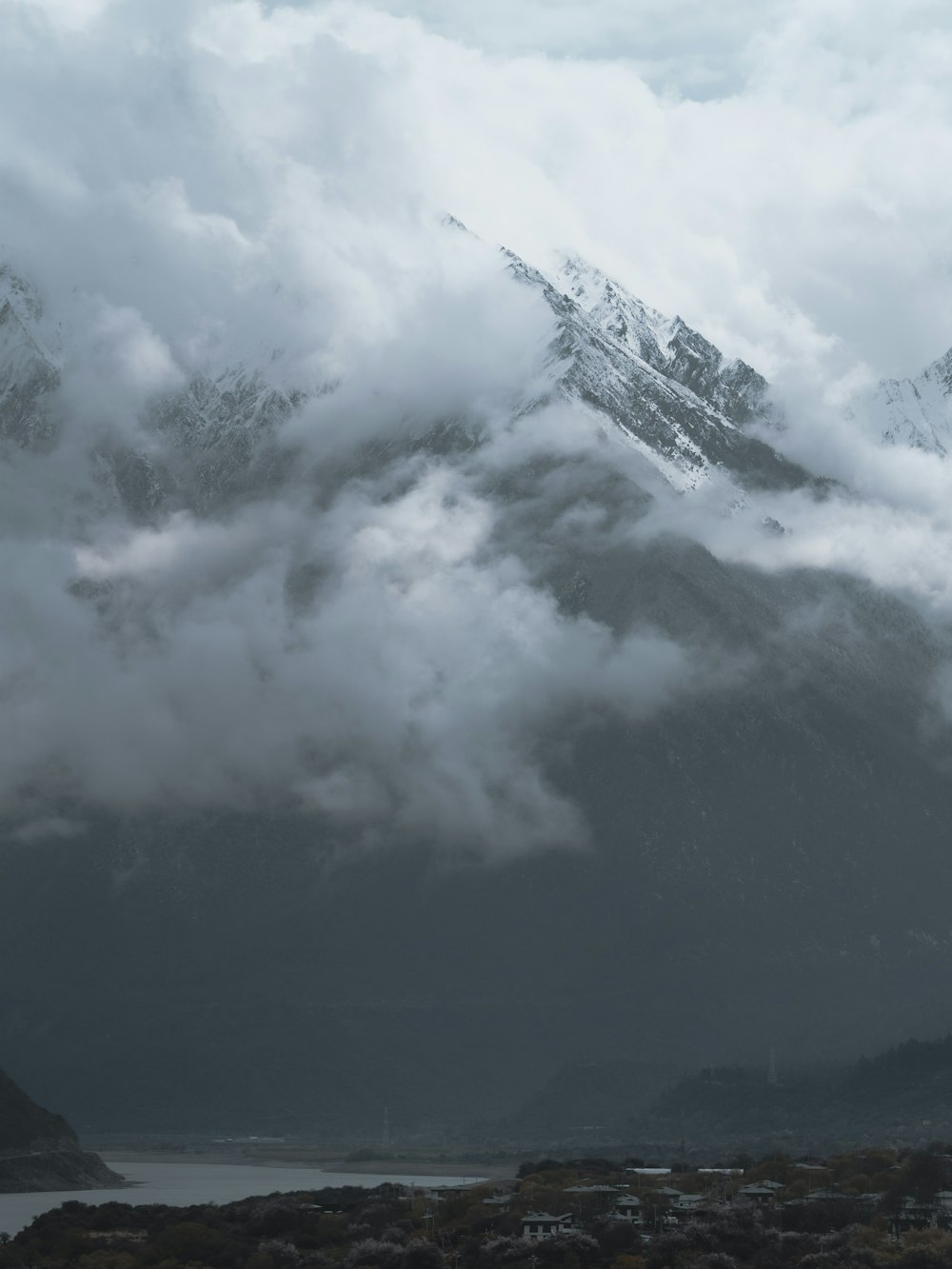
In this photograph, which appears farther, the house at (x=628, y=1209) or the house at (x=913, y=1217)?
the house at (x=628, y=1209)

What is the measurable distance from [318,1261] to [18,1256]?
81.9 ft

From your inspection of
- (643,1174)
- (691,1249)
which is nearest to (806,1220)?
(691,1249)

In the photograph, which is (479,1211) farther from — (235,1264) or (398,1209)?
(235,1264)

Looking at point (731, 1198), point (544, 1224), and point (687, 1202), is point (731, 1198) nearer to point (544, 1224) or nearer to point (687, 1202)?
point (687, 1202)

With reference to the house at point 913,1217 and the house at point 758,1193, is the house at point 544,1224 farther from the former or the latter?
the house at point 913,1217

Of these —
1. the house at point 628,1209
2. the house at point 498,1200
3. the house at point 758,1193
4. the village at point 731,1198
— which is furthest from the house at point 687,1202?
the house at point 498,1200

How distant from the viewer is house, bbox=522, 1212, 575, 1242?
471 ft

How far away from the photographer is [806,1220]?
144 meters

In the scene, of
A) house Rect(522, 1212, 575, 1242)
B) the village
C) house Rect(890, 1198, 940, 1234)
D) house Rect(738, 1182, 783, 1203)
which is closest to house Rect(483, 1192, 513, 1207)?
the village

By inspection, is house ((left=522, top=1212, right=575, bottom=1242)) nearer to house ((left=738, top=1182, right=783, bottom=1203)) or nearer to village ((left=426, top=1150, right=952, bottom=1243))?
village ((left=426, top=1150, right=952, bottom=1243))

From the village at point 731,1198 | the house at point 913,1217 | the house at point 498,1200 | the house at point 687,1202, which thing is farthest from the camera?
the house at point 498,1200

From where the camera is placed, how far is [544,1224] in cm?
14600

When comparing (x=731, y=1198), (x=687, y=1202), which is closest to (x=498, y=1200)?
(x=687, y=1202)

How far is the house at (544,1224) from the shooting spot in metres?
144
